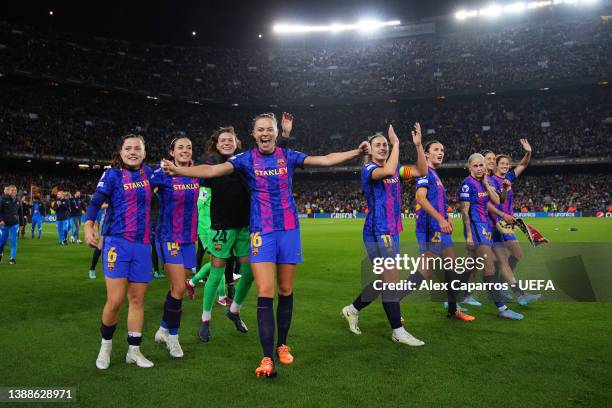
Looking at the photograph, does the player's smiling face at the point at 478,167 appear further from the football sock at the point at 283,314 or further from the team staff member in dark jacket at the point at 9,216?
the team staff member in dark jacket at the point at 9,216

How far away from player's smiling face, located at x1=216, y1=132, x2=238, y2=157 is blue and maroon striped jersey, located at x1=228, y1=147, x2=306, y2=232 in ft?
4.13

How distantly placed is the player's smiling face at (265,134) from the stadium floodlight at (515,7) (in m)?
60.5

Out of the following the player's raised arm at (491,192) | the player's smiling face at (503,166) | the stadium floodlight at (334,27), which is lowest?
the player's raised arm at (491,192)

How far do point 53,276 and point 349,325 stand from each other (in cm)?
802

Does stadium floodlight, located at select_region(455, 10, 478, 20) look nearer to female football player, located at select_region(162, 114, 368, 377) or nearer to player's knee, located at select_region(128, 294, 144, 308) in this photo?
female football player, located at select_region(162, 114, 368, 377)

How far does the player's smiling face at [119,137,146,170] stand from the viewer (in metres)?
4.63

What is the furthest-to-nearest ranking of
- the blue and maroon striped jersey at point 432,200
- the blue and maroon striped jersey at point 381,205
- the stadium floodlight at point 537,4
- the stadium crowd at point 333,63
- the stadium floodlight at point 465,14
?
1. the stadium floodlight at point 465,14
2. the stadium floodlight at point 537,4
3. the stadium crowd at point 333,63
4. the blue and maroon striped jersey at point 432,200
5. the blue and maroon striped jersey at point 381,205

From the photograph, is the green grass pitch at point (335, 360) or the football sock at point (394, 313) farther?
the football sock at point (394, 313)

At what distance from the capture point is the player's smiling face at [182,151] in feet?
17.0

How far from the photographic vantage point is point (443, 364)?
448 cm

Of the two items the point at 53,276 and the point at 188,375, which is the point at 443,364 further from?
the point at 53,276

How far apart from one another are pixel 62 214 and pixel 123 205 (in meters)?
15.2

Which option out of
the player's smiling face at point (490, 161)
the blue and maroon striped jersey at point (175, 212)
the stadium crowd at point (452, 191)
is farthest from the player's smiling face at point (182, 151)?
the stadium crowd at point (452, 191)

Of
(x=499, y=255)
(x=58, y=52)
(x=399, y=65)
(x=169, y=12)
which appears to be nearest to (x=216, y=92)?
(x=169, y=12)
